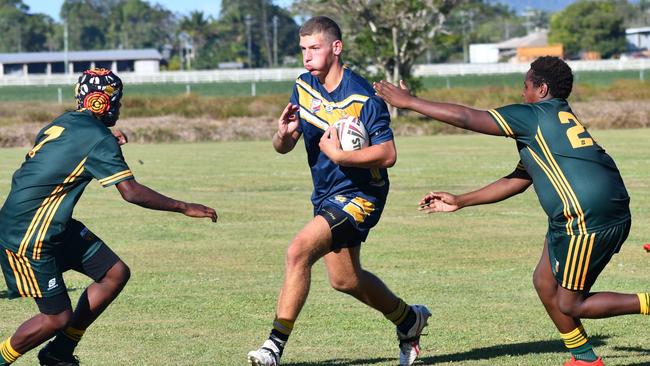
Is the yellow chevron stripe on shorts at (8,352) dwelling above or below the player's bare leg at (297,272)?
below

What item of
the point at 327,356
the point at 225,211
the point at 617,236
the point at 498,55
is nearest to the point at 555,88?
the point at 617,236

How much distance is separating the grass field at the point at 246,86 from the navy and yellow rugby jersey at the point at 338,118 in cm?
6816

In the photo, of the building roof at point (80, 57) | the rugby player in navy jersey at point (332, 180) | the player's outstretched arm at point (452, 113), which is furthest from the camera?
the building roof at point (80, 57)

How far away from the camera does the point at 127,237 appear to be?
17.9 meters

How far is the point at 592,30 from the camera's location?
446 ft

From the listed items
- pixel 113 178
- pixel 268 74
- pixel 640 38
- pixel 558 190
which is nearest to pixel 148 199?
pixel 113 178

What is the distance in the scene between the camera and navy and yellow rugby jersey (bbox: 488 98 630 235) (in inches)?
308

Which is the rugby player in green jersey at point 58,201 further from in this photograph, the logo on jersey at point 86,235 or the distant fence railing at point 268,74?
the distant fence railing at point 268,74

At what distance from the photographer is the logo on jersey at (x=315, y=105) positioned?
8739 mm

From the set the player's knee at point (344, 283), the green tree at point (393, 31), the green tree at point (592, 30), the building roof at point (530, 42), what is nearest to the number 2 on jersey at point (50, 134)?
the player's knee at point (344, 283)

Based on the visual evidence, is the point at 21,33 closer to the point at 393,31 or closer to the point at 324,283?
the point at 393,31

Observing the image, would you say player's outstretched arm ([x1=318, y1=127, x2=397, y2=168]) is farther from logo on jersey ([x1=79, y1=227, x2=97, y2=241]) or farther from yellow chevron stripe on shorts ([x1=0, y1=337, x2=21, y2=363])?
yellow chevron stripe on shorts ([x1=0, y1=337, x2=21, y2=363])

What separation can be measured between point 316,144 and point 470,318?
116 inches

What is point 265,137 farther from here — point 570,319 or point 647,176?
point 570,319
